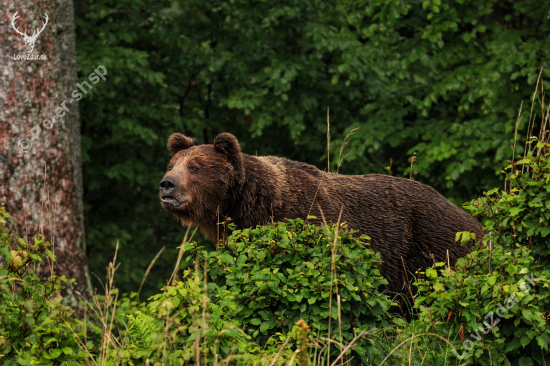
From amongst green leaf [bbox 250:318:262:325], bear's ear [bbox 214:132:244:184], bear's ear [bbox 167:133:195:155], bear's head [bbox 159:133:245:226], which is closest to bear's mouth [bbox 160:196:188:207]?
bear's head [bbox 159:133:245:226]

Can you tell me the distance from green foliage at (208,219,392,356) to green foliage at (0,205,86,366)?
946 mm

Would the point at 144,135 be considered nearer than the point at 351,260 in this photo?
No

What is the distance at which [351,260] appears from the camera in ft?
11.9

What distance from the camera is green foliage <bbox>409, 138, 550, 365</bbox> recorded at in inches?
128

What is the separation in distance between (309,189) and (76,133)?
403 centimetres

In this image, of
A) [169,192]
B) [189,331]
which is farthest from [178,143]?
[189,331]

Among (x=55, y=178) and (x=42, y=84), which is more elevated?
(x=42, y=84)

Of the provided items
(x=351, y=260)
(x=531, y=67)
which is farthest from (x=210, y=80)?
(x=351, y=260)

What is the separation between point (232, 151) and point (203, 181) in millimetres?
426

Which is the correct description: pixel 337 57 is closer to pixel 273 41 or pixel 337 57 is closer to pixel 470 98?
pixel 273 41

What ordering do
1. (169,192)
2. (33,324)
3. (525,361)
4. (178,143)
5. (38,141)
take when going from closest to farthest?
(33,324)
(525,361)
(169,192)
(178,143)
(38,141)

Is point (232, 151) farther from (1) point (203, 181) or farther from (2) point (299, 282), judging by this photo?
(2) point (299, 282)

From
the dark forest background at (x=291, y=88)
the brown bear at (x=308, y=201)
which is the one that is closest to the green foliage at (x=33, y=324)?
the brown bear at (x=308, y=201)

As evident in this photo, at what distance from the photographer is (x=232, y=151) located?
5816mm
